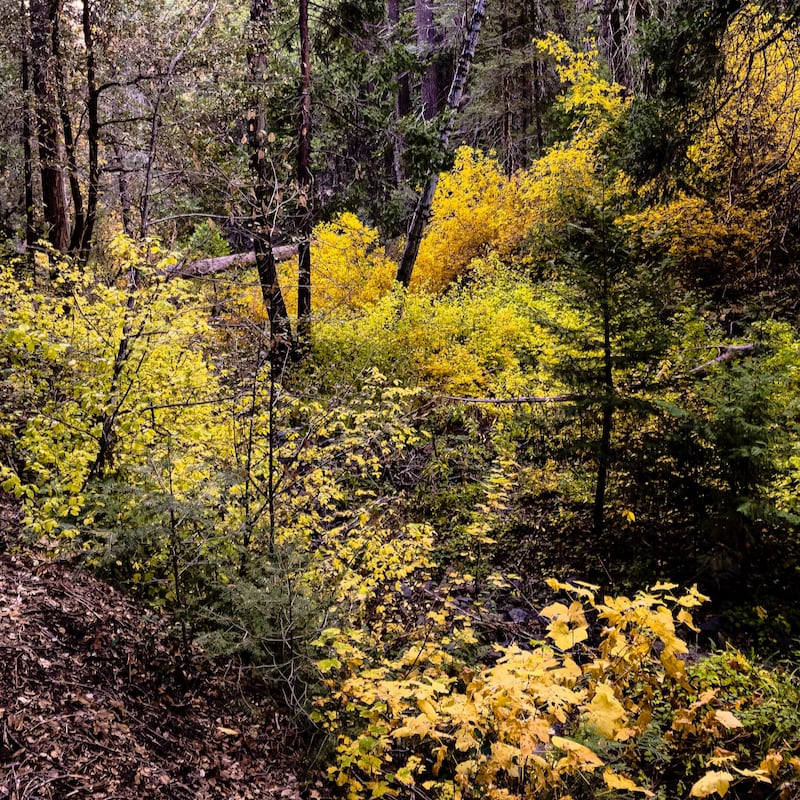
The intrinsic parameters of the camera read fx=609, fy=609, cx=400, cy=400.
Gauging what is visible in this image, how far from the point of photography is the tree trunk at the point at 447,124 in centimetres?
1098

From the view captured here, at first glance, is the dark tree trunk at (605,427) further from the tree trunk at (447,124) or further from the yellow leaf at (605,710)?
the tree trunk at (447,124)

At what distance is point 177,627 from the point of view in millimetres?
3811

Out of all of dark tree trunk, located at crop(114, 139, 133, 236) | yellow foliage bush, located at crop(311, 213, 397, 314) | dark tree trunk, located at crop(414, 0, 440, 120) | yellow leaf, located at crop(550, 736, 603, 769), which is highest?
dark tree trunk, located at crop(414, 0, 440, 120)

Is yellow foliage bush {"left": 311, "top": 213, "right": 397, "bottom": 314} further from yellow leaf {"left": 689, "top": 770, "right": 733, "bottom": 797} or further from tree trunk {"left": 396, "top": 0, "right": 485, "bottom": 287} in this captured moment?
yellow leaf {"left": 689, "top": 770, "right": 733, "bottom": 797}

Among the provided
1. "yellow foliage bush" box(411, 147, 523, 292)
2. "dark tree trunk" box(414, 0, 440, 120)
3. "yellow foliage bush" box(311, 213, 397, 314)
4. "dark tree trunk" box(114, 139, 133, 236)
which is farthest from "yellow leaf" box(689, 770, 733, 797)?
"dark tree trunk" box(414, 0, 440, 120)

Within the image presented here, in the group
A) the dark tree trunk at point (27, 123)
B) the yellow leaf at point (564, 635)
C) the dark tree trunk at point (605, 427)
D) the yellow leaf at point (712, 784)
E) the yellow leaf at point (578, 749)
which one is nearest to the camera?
the yellow leaf at point (712, 784)

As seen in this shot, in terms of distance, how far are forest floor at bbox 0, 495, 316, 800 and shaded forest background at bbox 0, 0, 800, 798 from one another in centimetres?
22

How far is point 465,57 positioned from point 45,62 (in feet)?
22.9

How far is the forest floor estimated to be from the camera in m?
→ 2.61

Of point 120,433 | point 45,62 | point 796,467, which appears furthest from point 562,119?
point 120,433

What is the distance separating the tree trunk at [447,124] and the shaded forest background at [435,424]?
7 cm

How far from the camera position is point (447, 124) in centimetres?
1098

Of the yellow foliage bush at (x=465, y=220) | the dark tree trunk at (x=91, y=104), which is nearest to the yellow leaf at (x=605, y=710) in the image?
the dark tree trunk at (x=91, y=104)

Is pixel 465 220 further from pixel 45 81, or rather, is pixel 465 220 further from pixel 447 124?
pixel 45 81
